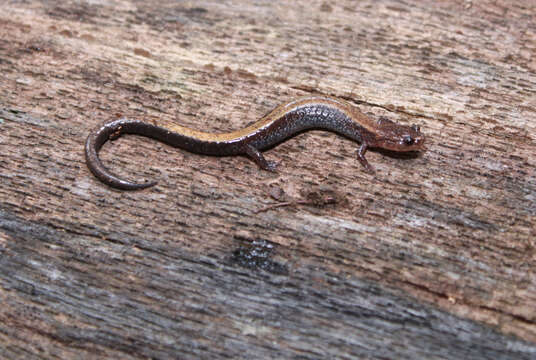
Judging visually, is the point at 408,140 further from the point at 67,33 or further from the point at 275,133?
the point at 67,33

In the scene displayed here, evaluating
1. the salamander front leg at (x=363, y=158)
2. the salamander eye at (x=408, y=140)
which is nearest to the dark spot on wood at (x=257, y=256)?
the salamander front leg at (x=363, y=158)

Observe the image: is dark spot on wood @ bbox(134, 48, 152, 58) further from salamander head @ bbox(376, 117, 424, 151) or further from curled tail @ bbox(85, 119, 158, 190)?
salamander head @ bbox(376, 117, 424, 151)

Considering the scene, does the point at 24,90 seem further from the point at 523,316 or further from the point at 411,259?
the point at 523,316

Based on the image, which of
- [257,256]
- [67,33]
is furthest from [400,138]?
[67,33]

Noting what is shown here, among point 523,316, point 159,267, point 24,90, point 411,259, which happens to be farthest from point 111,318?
point 523,316

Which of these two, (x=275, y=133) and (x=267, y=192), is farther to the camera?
(x=275, y=133)
